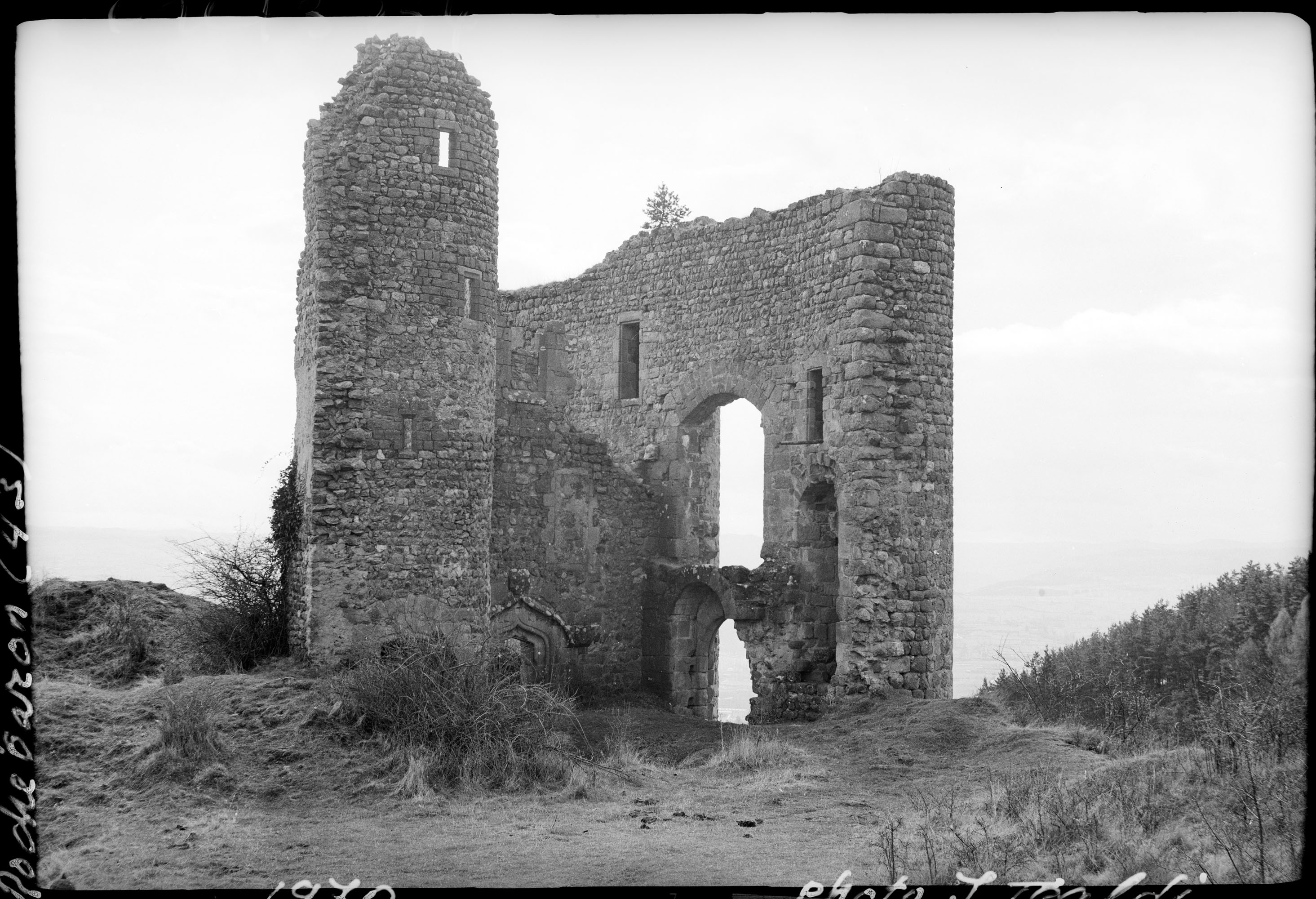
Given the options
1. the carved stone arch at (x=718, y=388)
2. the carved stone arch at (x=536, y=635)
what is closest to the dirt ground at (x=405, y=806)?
the carved stone arch at (x=536, y=635)

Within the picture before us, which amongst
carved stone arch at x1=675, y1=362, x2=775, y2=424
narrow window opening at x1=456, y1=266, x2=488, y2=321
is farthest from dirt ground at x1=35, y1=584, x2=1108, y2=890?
carved stone arch at x1=675, y1=362, x2=775, y2=424

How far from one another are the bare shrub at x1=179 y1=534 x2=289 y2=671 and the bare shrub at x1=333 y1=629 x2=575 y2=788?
178 centimetres

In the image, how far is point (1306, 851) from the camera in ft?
22.1

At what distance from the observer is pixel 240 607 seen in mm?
13680

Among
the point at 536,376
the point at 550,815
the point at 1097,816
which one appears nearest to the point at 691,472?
the point at 536,376

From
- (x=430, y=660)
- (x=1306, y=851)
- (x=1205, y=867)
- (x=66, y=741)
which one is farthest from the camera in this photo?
(x=430, y=660)

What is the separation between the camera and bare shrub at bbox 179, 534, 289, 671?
44.0 ft

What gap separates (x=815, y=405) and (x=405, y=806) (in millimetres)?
7992

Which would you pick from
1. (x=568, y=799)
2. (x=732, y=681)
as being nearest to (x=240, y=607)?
(x=568, y=799)

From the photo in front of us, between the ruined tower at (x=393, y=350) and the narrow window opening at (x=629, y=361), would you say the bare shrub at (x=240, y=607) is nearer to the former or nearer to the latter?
the ruined tower at (x=393, y=350)

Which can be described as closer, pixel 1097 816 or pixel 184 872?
pixel 184 872

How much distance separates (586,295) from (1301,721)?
40.4 ft

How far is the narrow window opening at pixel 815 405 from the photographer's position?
16188mm

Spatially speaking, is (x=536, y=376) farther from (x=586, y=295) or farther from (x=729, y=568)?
(x=729, y=568)
